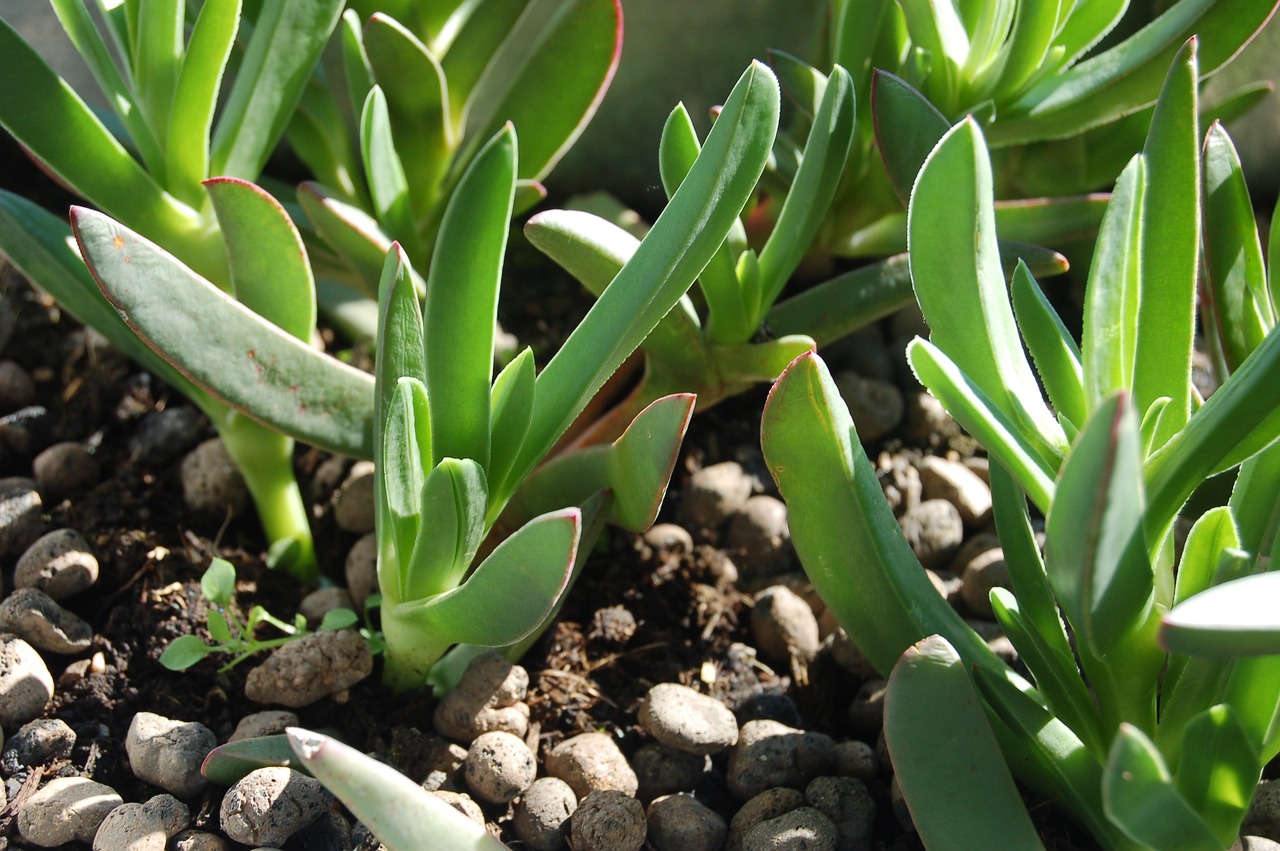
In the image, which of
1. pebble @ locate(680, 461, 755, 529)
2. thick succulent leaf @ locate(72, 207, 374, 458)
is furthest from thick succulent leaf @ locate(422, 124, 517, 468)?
pebble @ locate(680, 461, 755, 529)

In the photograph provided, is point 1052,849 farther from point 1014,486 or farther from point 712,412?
Answer: point 712,412

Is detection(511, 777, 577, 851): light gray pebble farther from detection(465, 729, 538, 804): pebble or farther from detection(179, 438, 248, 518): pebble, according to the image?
detection(179, 438, 248, 518): pebble

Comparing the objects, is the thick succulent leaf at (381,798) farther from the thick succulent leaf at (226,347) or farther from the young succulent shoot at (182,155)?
the young succulent shoot at (182,155)

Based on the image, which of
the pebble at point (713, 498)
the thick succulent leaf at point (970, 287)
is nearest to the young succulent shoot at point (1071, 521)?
the thick succulent leaf at point (970, 287)

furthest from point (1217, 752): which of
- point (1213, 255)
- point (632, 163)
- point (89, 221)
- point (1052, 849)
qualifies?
point (632, 163)

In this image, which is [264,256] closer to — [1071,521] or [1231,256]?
[1071,521]

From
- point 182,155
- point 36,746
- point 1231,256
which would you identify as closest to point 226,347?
point 182,155
